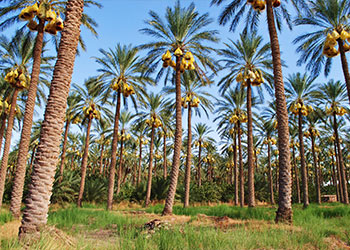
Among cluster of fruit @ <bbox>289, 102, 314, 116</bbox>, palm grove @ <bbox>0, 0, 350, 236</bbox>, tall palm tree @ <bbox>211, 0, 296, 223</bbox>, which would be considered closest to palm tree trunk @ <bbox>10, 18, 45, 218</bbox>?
palm grove @ <bbox>0, 0, 350, 236</bbox>

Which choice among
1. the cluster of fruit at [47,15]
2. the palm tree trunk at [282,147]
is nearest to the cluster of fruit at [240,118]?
the palm tree trunk at [282,147]

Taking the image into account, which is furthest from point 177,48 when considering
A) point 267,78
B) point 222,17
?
point 267,78

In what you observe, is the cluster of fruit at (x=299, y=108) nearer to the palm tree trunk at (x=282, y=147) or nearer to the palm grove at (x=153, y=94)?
the palm grove at (x=153, y=94)

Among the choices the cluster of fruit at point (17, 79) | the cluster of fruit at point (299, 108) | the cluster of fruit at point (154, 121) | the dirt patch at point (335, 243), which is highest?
the cluster of fruit at point (299, 108)

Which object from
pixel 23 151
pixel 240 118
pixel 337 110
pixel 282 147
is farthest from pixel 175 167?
pixel 337 110

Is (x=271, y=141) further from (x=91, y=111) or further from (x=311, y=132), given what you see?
(x=91, y=111)

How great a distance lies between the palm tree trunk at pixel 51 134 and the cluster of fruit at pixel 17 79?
33.9 ft

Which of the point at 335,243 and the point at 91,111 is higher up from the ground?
the point at 91,111

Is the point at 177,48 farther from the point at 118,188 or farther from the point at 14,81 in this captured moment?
the point at 118,188

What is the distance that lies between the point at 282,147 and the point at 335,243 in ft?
14.7

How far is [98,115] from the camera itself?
23859 mm

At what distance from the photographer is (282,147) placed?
1041 centimetres

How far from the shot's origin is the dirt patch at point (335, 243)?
591cm

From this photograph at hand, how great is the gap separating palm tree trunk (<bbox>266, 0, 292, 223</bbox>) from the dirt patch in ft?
8.12
